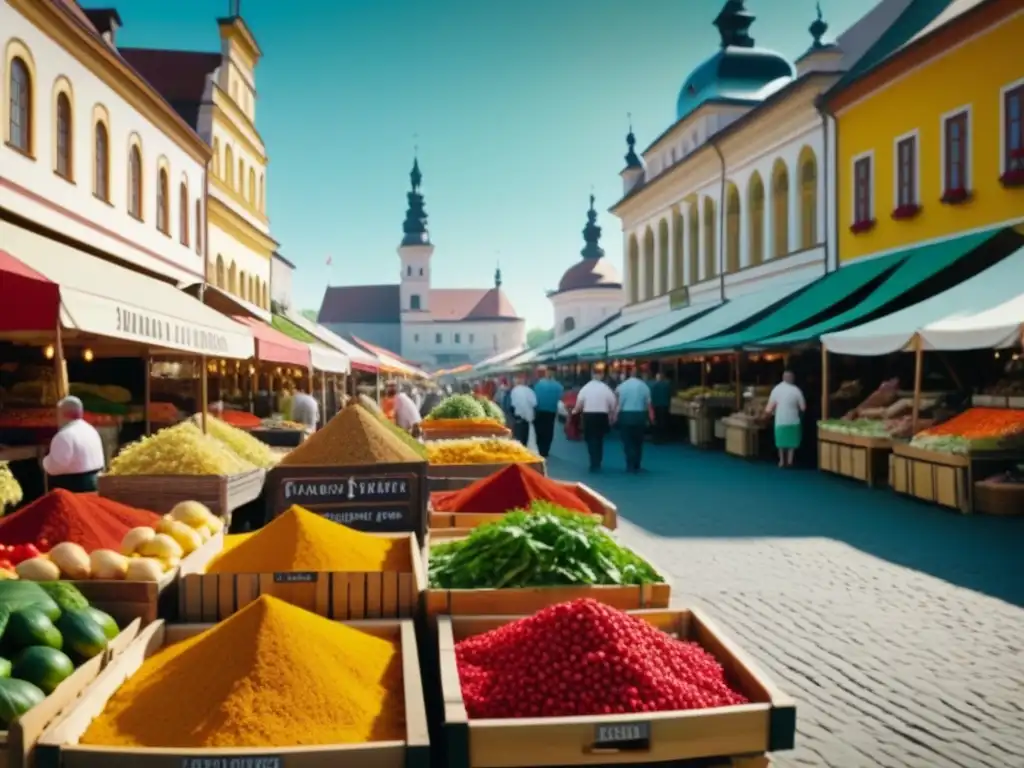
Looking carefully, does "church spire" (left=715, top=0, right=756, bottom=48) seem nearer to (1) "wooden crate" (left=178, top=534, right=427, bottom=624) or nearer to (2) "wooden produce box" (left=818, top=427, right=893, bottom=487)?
(2) "wooden produce box" (left=818, top=427, right=893, bottom=487)

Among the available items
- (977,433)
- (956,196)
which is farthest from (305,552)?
(956,196)

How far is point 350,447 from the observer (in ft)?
22.1

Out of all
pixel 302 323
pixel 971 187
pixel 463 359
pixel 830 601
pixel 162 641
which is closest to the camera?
pixel 162 641

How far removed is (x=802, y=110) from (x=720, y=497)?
14.8 metres

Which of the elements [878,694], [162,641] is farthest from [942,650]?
[162,641]

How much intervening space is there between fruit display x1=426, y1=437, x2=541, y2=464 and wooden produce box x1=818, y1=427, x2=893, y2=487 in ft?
21.6

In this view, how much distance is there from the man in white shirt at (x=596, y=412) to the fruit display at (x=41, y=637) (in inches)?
547

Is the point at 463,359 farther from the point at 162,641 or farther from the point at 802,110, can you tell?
the point at 162,641

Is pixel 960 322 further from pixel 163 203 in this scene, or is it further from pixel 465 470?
pixel 163 203

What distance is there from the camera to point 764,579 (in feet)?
Answer: 27.2

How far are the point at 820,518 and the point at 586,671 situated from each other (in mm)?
8879

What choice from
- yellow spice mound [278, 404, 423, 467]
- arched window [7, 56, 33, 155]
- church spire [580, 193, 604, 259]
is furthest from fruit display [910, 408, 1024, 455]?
church spire [580, 193, 604, 259]

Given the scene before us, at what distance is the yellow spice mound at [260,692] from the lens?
3.15 meters

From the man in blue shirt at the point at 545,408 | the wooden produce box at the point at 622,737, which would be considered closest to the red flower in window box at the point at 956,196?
the man in blue shirt at the point at 545,408
